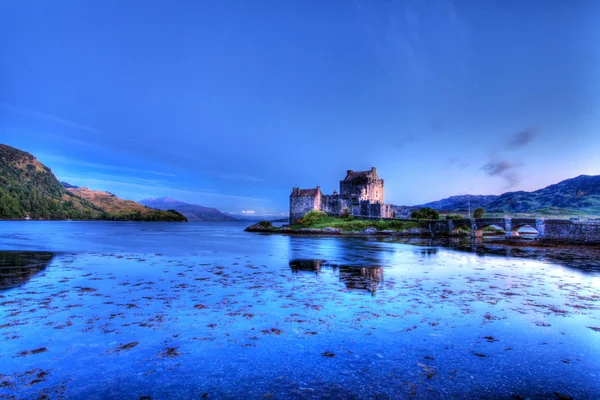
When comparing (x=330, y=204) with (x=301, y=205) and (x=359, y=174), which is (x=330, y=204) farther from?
(x=359, y=174)

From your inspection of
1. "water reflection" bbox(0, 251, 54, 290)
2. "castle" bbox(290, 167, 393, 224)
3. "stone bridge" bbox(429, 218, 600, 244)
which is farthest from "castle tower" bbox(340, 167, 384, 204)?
"water reflection" bbox(0, 251, 54, 290)

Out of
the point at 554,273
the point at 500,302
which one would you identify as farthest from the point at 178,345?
the point at 554,273

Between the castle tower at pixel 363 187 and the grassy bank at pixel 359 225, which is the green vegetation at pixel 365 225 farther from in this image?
the castle tower at pixel 363 187

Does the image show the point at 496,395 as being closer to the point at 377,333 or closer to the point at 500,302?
the point at 377,333

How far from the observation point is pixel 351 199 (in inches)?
3329

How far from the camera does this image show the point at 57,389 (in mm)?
5344

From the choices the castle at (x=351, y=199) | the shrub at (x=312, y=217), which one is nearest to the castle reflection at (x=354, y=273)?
the shrub at (x=312, y=217)

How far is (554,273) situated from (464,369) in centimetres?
1906

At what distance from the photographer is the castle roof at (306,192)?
84812mm

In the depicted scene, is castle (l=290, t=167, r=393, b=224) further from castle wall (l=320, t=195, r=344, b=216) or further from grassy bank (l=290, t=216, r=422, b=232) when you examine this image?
grassy bank (l=290, t=216, r=422, b=232)

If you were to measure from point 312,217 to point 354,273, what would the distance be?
59.5 m

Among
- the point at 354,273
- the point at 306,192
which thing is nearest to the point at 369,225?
the point at 306,192

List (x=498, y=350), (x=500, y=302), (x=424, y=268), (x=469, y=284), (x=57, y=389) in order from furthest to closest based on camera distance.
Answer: (x=424, y=268), (x=469, y=284), (x=500, y=302), (x=498, y=350), (x=57, y=389)

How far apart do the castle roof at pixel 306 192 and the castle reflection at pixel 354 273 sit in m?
62.2
